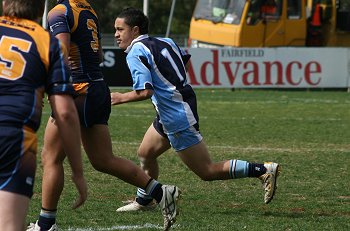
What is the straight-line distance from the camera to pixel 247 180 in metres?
10.5

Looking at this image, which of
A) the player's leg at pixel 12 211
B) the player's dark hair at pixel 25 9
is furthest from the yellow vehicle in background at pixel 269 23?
the player's leg at pixel 12 211

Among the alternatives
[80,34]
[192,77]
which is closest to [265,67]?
[192,77]

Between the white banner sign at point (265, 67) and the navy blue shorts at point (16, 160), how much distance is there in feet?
62.5

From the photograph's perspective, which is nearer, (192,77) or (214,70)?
(192,77)

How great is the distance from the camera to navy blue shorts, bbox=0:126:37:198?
186 inches

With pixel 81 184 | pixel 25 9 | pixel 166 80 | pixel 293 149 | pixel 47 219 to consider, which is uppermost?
pixel 25 9

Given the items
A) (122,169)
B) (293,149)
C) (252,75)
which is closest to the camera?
(122,169)

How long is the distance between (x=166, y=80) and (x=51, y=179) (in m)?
1.51

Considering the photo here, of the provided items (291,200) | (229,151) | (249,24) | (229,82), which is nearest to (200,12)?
(249,24)

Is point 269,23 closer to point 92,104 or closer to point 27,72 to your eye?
point 92,104

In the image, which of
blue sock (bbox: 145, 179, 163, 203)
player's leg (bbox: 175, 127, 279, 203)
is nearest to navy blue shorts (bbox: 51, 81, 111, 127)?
blue sock (bbox: 145, 179, 163, 203)

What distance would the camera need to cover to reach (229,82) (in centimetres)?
2430

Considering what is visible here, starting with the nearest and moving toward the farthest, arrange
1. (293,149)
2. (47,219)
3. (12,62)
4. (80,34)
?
1. (12,62)
2. (47,219)
3. (80,34)
4. (293,149)

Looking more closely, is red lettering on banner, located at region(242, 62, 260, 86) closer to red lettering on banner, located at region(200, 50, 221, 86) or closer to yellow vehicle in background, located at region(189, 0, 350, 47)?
red lettering on banner, located at region(200, 50, 221, 86)
